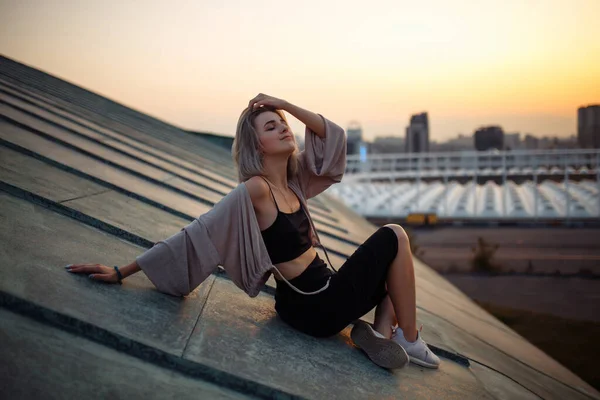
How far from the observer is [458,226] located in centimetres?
2545

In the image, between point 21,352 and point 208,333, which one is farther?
point 208,333

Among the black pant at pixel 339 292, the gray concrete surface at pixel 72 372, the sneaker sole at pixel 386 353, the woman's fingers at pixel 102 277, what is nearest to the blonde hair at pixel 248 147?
the black pant at pixel 339 292

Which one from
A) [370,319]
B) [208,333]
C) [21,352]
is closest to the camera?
[21,352]

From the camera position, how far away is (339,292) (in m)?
2.61

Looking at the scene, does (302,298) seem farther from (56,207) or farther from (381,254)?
(56,207)

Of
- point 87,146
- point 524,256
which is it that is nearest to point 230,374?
point 87,146

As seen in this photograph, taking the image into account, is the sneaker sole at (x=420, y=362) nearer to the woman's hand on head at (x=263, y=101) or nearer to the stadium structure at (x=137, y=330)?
the stadium structure at (x=137, y=330)

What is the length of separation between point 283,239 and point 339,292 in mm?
362

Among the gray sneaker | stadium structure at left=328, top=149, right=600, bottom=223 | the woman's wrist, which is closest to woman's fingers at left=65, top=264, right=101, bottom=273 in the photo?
the woman's wrist

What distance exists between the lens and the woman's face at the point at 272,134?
2.73 m

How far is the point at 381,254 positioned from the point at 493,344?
7.90 ft

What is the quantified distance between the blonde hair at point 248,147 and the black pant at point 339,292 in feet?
1.80

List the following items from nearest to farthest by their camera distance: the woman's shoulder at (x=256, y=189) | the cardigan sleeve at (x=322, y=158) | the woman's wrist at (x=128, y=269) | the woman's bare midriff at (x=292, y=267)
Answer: the woman's wrist at (x=128, y=269) < the woman's shoulder at (x=256, y=189) < the woman's bare midriff at (x=292, y=267) < the cardigan sleeve at (x=322, y=158)

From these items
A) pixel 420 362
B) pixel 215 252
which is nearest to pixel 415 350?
pixel 420 362
